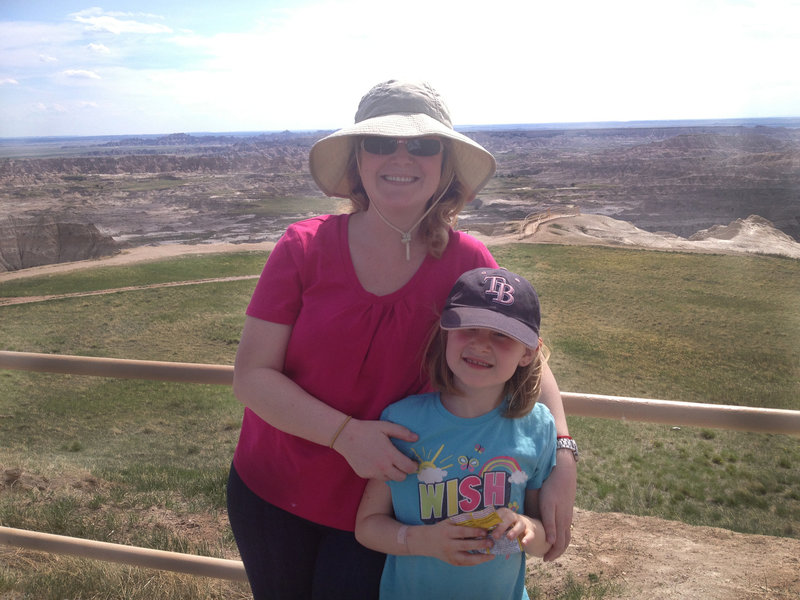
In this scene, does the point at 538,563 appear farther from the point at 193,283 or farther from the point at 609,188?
the point at 609,188

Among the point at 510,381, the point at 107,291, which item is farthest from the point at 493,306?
the point at 107,291

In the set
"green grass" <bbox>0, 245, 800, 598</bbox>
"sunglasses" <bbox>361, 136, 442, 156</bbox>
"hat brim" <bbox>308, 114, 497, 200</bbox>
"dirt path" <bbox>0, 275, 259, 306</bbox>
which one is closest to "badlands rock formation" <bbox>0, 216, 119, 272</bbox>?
"green grass" <bbox>0, 245, 800, 598</bbox>

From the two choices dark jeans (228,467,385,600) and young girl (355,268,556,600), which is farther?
dark jeans (228,467,385,600)

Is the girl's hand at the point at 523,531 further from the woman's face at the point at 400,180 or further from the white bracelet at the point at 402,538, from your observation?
the woman's face at the point at 400,180

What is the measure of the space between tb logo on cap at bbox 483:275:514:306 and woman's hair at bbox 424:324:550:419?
14 cm

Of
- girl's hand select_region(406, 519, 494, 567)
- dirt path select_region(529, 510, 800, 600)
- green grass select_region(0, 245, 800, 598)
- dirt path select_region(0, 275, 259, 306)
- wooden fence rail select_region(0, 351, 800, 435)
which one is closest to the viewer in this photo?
girl's hand select_region(406, 519, 494, 567)

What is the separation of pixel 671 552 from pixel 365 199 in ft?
9.24

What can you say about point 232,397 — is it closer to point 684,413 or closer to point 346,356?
point 684,413

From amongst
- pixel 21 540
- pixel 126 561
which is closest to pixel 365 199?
pixel 126 561

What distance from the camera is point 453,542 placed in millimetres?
1219

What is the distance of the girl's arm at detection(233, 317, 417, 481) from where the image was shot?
4.16ft

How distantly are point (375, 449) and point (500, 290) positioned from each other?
0.42 meters

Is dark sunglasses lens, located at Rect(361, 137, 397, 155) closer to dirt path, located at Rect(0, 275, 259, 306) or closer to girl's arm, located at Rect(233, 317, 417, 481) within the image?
girl's arm, located at Rect(233, 317, 417, 481)

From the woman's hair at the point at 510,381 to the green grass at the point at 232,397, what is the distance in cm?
148
